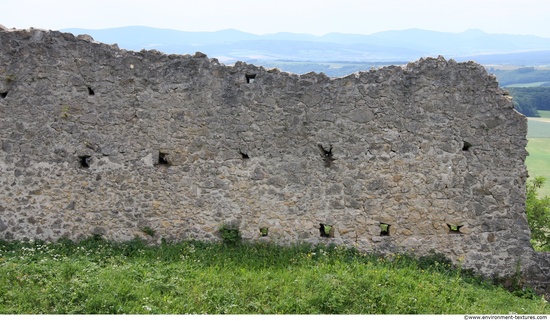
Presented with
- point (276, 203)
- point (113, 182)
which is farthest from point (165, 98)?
point (276, 203)

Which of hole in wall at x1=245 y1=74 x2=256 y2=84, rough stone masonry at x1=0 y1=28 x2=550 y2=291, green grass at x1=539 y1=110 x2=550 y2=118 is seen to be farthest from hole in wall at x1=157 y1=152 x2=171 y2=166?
green grass at x1=539 y1=110 x2=550 y2=118

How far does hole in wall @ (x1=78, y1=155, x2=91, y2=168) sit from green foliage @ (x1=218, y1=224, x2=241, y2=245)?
102 inches

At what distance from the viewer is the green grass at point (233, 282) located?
665 cm

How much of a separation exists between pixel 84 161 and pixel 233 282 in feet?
11.9

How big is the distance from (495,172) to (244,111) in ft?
14.2

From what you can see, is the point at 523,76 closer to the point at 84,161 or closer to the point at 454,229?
the point at 454,229

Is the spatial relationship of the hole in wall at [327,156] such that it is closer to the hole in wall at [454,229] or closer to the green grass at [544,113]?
the hole in wall at [454,229]

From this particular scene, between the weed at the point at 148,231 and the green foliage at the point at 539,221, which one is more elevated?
the weed at the point at 148,231

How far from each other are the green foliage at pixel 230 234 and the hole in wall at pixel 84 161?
2.60m

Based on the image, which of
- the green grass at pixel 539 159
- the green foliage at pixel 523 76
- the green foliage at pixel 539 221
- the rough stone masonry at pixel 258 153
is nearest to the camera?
the rough stone masonry at pixel 258 153

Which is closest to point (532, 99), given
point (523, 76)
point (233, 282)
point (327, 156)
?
point (327, 156)

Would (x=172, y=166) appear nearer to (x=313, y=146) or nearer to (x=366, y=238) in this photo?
(x=313, y=146)

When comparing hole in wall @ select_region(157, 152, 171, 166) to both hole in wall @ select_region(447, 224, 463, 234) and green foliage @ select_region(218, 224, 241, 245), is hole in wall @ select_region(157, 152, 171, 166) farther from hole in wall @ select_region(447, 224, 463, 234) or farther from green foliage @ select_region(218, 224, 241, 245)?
hole in wall @ select_region(447, 224, 463, 234)

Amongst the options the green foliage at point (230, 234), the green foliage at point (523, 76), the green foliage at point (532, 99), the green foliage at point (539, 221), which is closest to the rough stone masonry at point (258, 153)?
the green foliage at point (230, 234)
